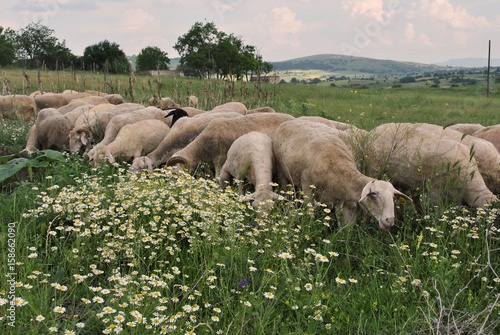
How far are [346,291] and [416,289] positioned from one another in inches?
22.6

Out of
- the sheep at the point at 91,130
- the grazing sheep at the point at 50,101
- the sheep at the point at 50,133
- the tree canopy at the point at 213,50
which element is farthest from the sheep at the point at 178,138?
the tree canopy at the point at 213,50

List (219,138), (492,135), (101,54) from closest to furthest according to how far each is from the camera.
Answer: (492,135)
(219,138)
(101,54)

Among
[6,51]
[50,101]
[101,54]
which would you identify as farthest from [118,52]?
[50,101]

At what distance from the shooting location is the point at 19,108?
16672mm

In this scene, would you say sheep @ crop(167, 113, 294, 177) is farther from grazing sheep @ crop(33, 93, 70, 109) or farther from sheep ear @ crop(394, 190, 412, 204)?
grazing sheep @ crop(33, 93, 70, 109)

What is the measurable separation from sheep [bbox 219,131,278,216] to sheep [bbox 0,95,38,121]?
1163 centimetres

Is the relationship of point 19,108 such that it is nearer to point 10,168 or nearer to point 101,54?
point 10,168

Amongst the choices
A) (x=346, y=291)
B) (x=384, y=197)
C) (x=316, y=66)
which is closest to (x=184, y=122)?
(x=384, y=197)

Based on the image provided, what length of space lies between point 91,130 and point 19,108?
7626 millimetres

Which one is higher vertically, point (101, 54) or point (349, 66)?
point (101, 54)

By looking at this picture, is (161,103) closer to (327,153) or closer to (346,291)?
(327,153)

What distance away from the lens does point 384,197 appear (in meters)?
5.00

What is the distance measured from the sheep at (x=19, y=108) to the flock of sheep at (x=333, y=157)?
8.63 meters

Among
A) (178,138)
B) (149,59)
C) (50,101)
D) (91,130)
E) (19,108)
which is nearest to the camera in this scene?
(178,138)
